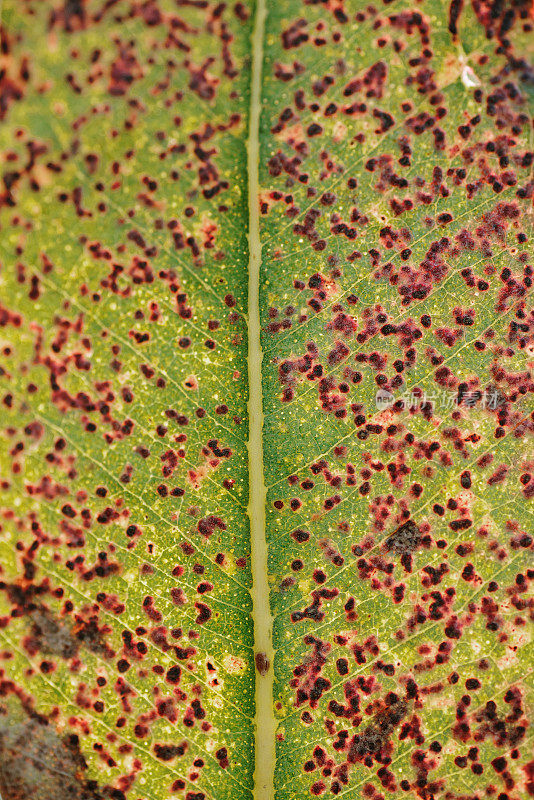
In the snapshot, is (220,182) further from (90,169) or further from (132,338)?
(132,338)

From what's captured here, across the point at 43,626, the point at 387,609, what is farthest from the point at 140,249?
the point at 387,609

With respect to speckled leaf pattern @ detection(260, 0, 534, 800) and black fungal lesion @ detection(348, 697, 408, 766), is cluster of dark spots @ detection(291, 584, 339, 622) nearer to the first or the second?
speckled leaf pattern @ detection(260, 0, 534, 800)

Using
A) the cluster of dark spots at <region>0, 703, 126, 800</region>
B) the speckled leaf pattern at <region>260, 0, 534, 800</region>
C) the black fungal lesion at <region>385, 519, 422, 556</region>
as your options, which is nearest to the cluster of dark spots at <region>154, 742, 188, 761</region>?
the cluster of dark spots at <region>0, 703, 126, 800</region>

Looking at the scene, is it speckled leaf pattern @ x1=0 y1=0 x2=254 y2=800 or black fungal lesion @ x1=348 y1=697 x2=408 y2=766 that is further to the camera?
black fungal lesion @ x1=348 y1=697 x2=408 y2=766

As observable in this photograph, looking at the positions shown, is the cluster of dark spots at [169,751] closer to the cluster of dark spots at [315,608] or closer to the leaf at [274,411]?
the leaf at [274,411]

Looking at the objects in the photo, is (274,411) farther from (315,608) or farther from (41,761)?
(41,761)

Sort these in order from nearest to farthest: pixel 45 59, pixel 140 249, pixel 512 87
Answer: pixel 45 59, pixel 140 249, pixel 512 87

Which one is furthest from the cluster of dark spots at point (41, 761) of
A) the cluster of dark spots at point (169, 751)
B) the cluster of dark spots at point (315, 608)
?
the cluster of dark spots at point (315, 608)
